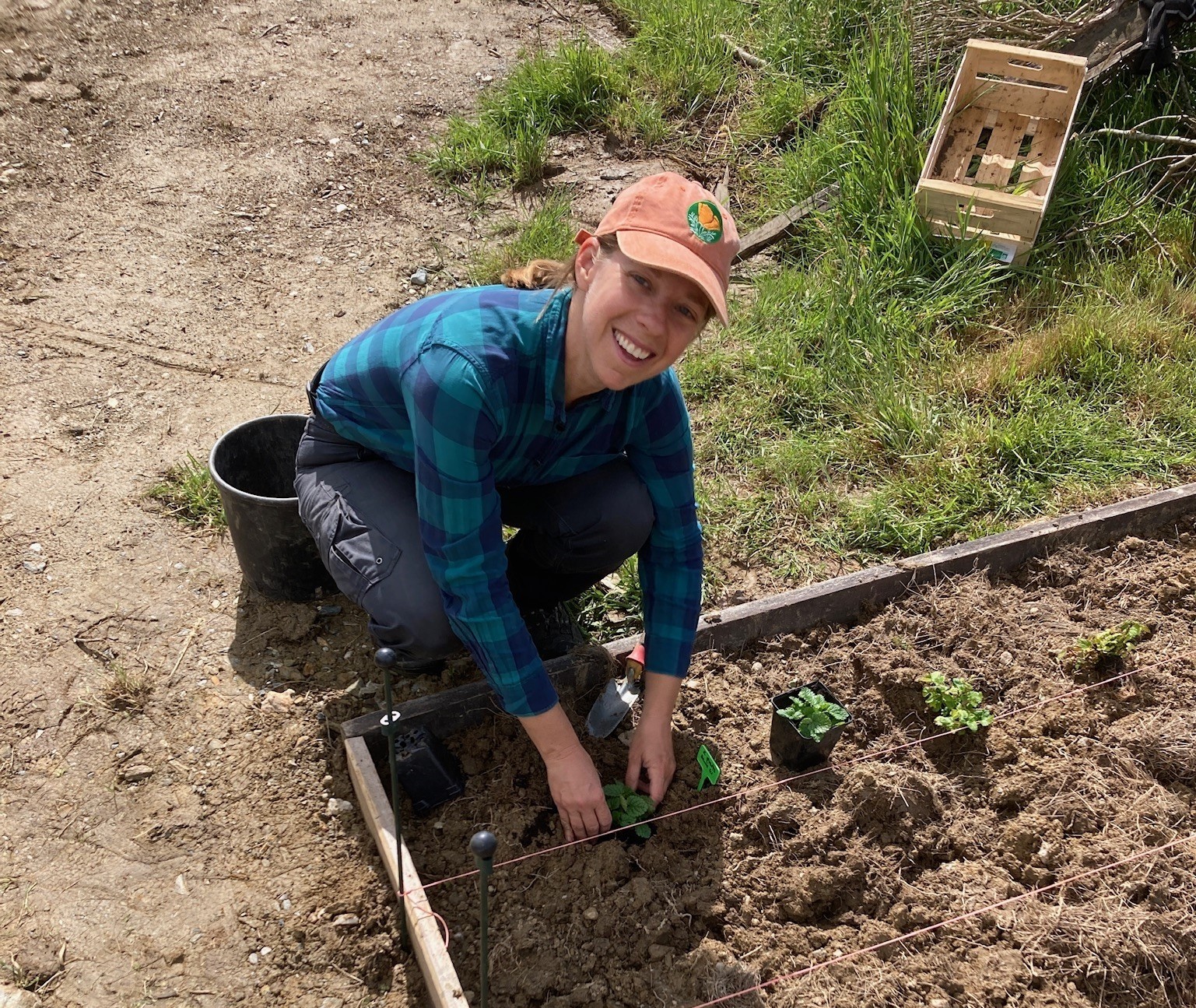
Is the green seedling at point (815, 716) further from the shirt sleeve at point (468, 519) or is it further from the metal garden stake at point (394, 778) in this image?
the metal garden stake at point (394, 778)

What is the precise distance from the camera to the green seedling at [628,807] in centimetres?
231

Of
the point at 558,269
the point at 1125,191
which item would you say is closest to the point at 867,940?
the point at 558,269

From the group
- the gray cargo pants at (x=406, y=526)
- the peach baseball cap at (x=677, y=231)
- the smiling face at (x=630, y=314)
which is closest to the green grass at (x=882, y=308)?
the gray cargo pants at (x=406, y=526)

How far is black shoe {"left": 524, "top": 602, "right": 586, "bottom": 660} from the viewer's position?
273 centimetres

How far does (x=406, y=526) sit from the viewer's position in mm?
2389

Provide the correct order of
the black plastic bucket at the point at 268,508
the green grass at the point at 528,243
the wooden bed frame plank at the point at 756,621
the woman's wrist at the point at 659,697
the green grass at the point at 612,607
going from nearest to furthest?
the wooden bed frame plank at the point at 756,621 < the woman's wrist at the point at 659,697 < the black plastic bucket at the point at 268,508 < the green grass at the point at 612,607 < the green grass at the point at 528,243

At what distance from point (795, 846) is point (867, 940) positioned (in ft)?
0.79

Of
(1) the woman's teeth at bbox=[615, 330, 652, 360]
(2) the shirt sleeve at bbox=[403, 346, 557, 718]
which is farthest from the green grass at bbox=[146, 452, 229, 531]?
(1) the woman's teeth at bbox=[615, 330, 652, 360]

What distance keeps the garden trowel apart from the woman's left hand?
13cm

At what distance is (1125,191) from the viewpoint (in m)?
4.28

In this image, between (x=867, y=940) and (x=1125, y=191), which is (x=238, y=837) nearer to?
(x=867, y=940)

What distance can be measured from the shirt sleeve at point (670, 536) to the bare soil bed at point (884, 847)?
1.15ft

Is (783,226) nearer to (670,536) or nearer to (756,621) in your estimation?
(756,621)

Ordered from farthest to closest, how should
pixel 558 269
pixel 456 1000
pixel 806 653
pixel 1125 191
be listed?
1. pixel 1125 191
2. pixel 806 653
3. pixel 558 269
4. pixel 456 1000
